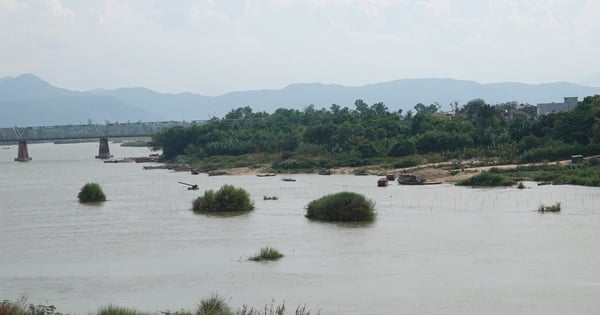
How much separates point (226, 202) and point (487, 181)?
18.8 m

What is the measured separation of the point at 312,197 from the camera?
50.3m

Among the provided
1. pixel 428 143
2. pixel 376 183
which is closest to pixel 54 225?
pixel 376 183

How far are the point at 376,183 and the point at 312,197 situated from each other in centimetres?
1050

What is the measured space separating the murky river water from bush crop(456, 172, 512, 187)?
361cm

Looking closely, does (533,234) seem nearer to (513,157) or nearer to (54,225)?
(54,225)

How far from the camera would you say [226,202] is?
4269cm

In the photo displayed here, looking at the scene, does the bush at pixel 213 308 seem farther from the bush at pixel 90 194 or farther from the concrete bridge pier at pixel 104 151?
the concrete bridge pier at pixel 104 151

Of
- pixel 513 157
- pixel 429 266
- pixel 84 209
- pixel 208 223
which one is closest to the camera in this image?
pixel 429 266

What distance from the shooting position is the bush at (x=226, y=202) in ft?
140

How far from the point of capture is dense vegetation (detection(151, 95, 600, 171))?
67375 millimetres

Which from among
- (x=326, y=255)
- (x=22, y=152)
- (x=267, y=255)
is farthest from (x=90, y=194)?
(x=22, y=152)

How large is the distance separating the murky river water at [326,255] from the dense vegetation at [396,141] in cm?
1872

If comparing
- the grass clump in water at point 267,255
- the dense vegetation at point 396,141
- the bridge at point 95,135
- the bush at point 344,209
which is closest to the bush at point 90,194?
the bush at point 344,209

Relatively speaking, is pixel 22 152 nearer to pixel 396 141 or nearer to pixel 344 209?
pixel 396 141
